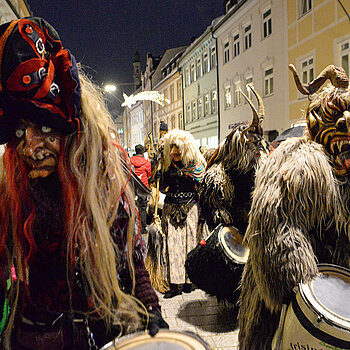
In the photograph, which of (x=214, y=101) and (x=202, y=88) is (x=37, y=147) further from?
(x=202, y=88)

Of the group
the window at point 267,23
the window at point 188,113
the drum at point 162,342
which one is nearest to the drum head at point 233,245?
the drum at point 162,342

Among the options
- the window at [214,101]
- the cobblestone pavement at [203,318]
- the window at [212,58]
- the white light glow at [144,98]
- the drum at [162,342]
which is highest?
the window at [212,58]

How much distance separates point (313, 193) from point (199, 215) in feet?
10.3

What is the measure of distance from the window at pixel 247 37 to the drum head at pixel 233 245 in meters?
15.6

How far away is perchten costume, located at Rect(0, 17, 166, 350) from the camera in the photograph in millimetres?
1493

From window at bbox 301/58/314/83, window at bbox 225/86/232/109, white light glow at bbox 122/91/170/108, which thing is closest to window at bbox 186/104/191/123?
window at bbox 225/86/232/109

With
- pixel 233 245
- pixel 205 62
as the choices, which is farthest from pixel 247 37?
pixel 233 245

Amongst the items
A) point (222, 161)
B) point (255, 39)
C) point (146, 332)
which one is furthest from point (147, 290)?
point (255, 39)

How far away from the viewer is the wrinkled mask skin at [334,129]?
192cm

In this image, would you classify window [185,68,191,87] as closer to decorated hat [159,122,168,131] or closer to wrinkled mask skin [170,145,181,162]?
decorated hat [159,122,168,131]

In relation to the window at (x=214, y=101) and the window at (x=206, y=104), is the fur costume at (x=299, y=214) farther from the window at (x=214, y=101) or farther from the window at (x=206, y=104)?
the window at (x=206, y=104)

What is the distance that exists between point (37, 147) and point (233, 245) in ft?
7.97

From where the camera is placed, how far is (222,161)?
3.91 meters

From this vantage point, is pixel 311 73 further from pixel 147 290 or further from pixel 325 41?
pixel 147 290
